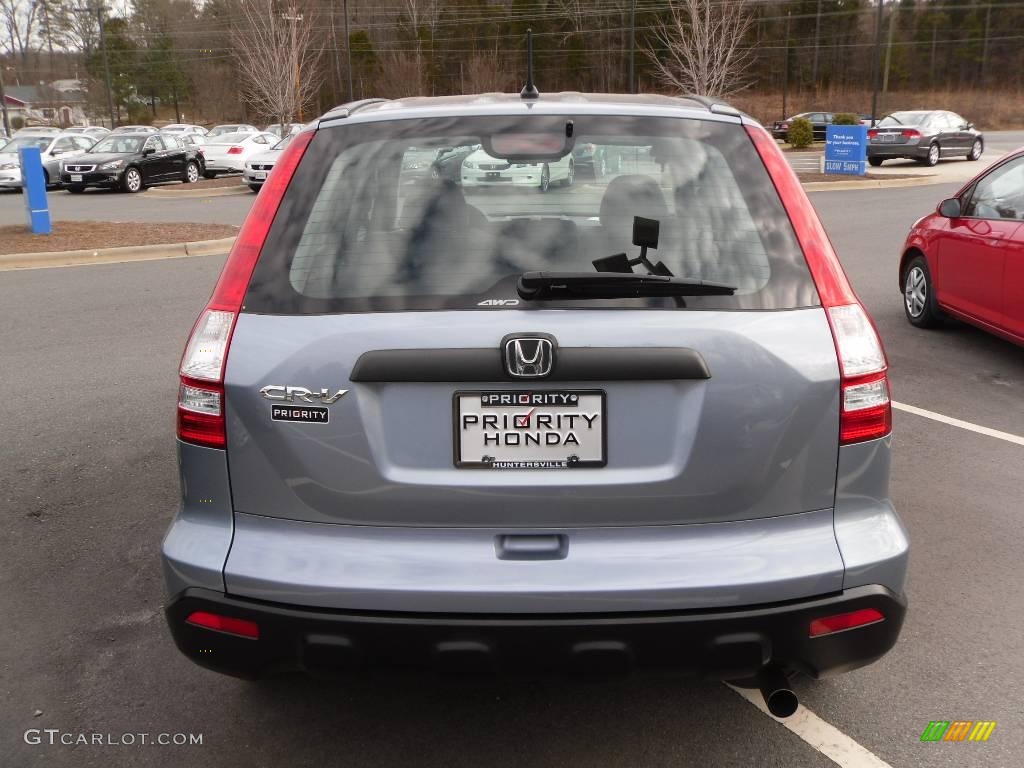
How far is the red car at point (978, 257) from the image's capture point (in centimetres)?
685

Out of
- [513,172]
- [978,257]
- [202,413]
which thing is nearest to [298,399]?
[202,413]

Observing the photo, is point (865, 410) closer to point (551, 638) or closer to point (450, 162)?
point (551, 638)

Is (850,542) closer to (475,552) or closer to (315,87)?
(475,552)

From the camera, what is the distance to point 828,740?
288cm

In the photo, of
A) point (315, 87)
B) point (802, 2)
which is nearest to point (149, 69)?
point (315, 87)

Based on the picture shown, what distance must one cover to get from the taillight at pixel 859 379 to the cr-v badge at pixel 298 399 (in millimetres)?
1240

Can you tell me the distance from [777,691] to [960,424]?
3.89 m

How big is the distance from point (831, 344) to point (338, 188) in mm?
1355

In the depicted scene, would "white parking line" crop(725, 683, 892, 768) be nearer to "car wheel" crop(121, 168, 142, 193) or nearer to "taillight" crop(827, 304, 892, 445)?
"taillight" crop(827, 304, 892, 445)

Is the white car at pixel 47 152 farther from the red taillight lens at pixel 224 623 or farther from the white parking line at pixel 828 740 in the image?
the white parking line at pixel 828 740

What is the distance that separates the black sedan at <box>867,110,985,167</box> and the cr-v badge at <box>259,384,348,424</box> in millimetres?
31468

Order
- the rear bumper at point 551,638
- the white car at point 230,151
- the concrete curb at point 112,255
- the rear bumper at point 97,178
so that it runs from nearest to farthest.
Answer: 1. the rear bumper at point 551,638
2. the concrete curb at point 112,255
3. the rear bumper at point 97,178
4. the white car at point 230,151

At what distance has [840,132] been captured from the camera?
82.2 ft

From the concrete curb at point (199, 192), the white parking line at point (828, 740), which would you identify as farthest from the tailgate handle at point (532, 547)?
the concrete curb at point (199, 192)
